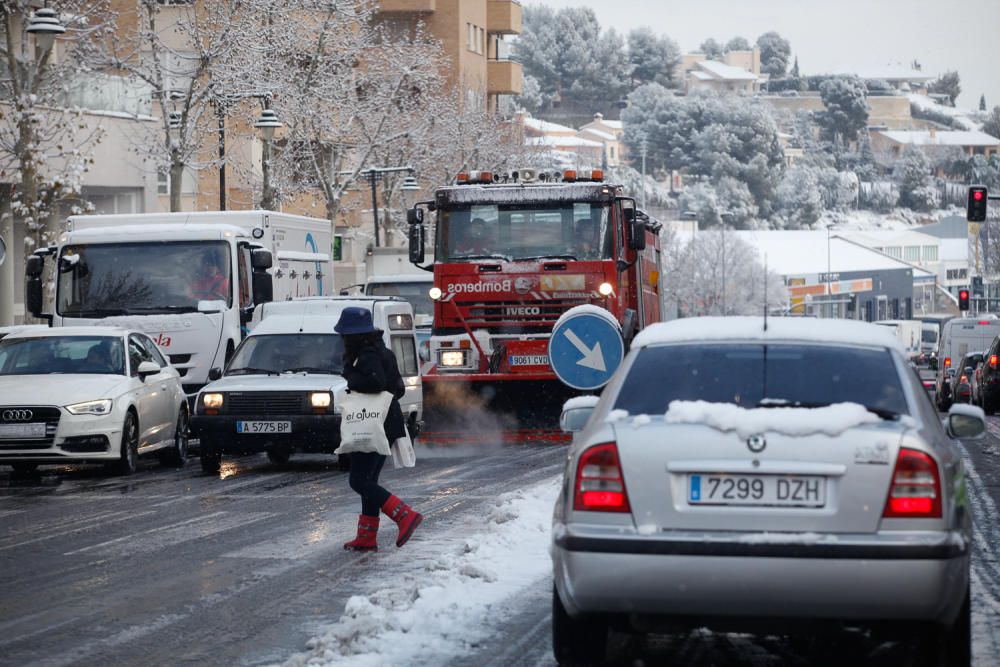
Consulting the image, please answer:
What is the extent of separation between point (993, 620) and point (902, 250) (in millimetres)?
168839

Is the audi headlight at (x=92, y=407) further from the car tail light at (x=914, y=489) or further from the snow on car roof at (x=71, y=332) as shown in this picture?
the car tail light at (x=914, y=489)

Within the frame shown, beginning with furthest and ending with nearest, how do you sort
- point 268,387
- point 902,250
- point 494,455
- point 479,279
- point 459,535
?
1. point 902,250
2. point 479,279
3. point 494,455
4. point 268,387
5. point 459,535

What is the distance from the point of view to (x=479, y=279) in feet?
77.5

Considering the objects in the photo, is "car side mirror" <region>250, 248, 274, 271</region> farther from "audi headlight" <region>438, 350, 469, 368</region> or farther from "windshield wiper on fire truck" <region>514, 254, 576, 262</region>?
"windshield wiper on fire truck" <region>514, 254, 576, 262</region>

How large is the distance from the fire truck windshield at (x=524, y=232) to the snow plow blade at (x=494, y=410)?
5.64ft

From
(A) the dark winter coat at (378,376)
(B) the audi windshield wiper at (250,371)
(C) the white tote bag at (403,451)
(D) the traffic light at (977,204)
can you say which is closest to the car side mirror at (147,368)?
(B) the audi windshield wiper at (250,371)

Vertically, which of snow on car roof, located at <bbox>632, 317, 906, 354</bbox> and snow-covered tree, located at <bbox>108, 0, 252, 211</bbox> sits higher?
snow-covered tree, located at <bbox>108, 0, 252, 211</bbox>

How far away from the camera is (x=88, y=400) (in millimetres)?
18719

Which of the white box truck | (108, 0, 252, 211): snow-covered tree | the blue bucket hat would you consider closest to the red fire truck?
the white box truck

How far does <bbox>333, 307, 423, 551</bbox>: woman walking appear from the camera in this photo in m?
11.9

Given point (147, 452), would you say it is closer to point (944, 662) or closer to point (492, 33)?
point (944, 662)

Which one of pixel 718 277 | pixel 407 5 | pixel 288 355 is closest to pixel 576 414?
pixel 288 355

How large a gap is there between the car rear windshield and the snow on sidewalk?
61.2 inches

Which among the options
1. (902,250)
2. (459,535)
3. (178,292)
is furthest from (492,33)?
(902,250)
